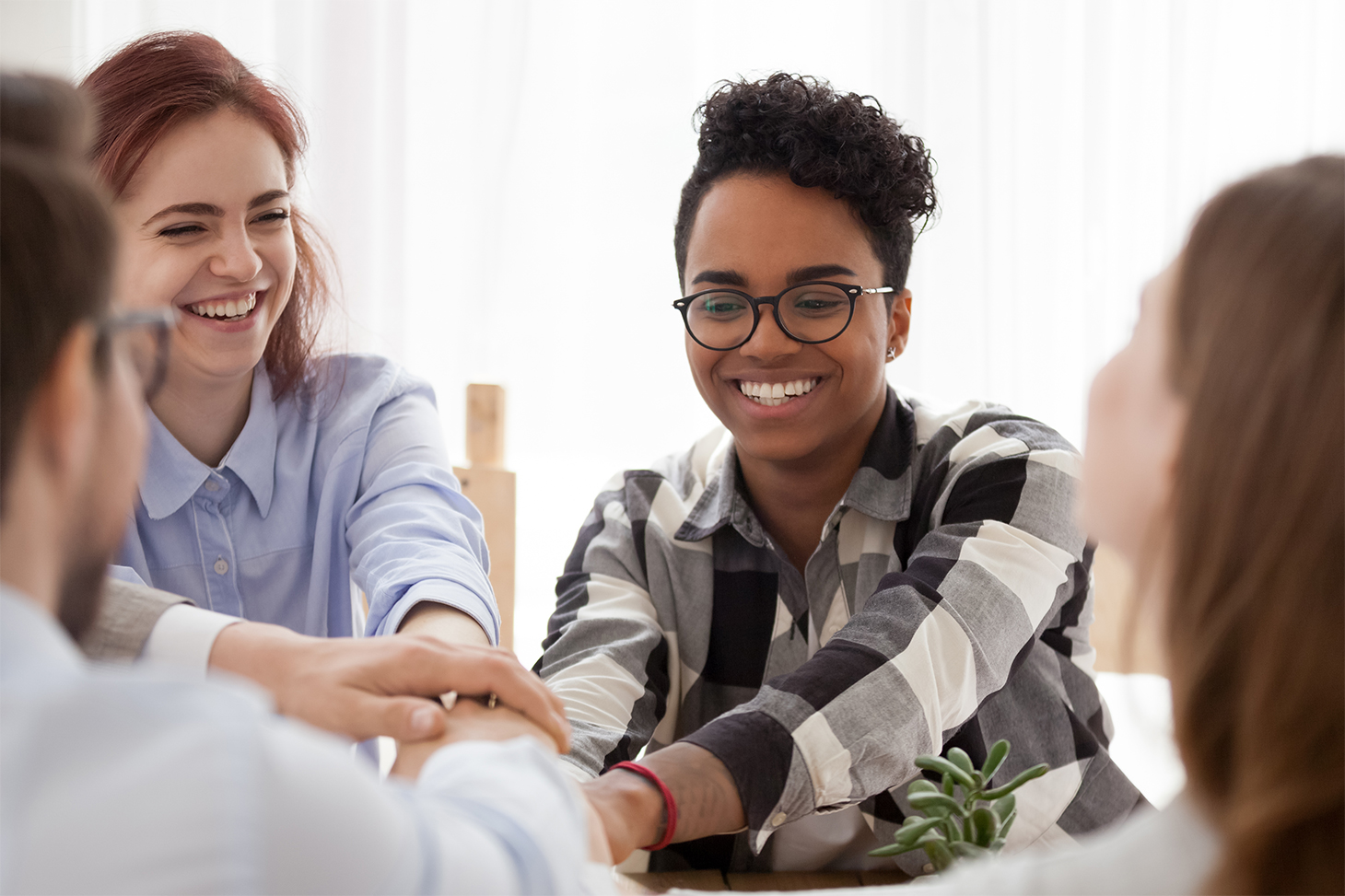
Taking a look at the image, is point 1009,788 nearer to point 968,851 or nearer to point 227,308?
point 968,851

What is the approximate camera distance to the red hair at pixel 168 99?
4.89 feet

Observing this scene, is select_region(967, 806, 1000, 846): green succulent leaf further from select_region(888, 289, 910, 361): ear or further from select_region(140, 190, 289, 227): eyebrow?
select_region(140, 190, 289, 227): eyebrow

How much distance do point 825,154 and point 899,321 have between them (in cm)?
28

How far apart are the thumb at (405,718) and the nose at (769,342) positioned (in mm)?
690

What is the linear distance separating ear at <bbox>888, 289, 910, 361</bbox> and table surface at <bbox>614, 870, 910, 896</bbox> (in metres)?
0.75

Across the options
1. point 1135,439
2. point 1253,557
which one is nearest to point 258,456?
point 1135,439

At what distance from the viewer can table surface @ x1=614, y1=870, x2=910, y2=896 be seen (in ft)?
3.89

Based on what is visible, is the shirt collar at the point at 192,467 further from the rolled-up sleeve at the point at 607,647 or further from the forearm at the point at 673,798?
the forearm at the point at 673,798

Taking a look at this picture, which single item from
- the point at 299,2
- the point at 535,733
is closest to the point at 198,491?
the point at 535,733

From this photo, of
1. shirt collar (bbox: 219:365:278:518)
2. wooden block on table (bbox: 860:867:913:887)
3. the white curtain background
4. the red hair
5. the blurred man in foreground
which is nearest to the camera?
the blurred man in foreground

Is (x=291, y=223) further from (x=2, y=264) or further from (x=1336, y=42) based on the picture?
(x=1336, y=42)

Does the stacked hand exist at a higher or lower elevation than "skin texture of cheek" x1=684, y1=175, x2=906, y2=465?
lower

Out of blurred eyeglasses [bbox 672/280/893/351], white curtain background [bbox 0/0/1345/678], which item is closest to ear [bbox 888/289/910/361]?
blurred eyeglasses [bbox 672/280/893/351]

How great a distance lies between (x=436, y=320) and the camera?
334 cm
